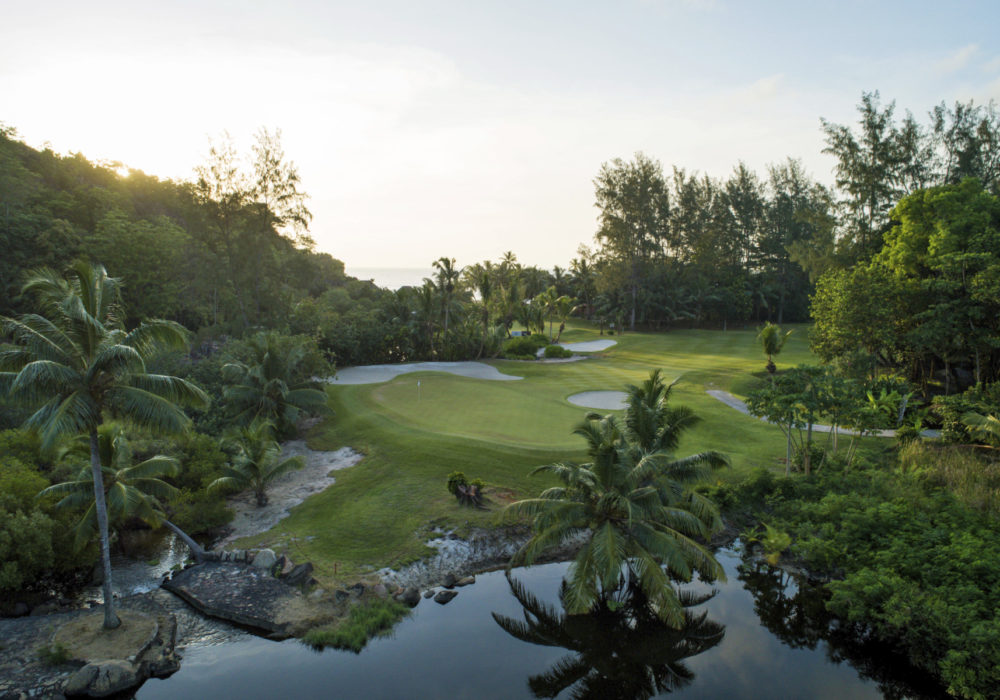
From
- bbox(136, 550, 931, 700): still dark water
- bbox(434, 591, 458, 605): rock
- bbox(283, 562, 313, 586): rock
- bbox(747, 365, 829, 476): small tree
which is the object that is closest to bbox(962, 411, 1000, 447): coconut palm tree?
bbox(747, 365, 829, 476): small tree

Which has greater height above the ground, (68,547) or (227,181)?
(227,181)

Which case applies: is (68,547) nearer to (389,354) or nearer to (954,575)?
(954,575)

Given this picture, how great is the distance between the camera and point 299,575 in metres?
15.8

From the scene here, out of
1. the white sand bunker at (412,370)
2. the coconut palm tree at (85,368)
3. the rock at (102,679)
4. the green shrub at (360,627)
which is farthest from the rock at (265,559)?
the white sand bunker at (412,370)

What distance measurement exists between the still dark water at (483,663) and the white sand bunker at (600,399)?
52.4ft

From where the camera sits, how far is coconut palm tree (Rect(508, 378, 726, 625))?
13.4m

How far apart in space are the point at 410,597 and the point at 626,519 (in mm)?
6366

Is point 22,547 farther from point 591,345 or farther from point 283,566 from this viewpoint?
point 591,345

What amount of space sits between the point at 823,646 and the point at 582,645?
19.8 ft

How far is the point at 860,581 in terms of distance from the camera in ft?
45.2

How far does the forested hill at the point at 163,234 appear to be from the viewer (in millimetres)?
34281

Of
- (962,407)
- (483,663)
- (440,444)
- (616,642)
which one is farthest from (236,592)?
(962,407)

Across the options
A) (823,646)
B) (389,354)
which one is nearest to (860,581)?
(823,646)

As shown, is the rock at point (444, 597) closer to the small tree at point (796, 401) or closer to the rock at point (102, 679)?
the rock at point (102, 679)
